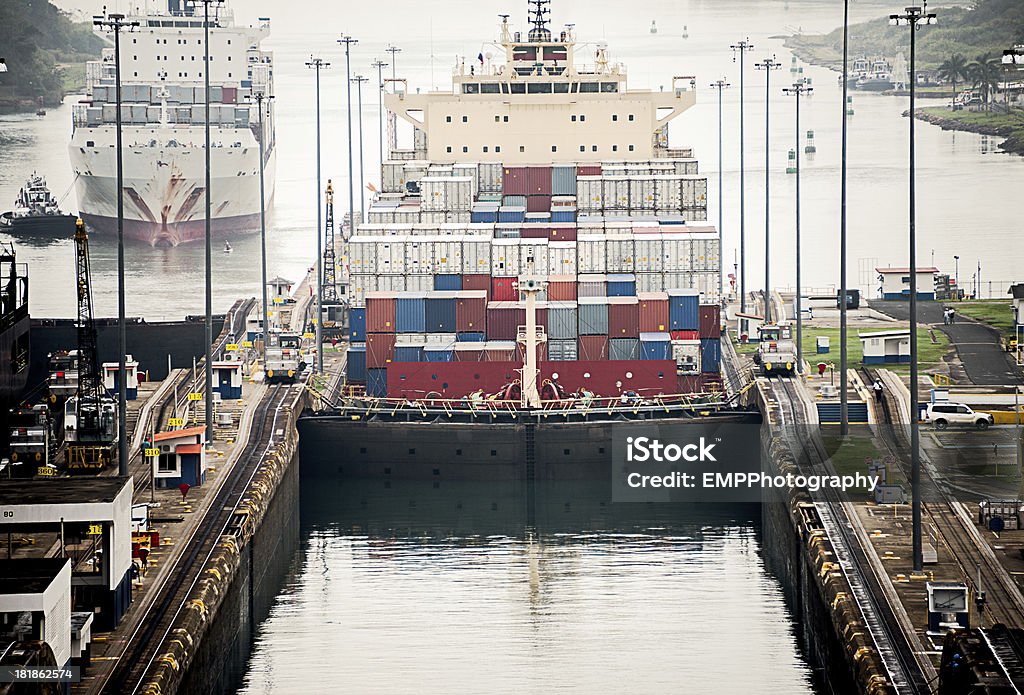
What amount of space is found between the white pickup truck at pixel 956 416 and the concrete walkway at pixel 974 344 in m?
5.39

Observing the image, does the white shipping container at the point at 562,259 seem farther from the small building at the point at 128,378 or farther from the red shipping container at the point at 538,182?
the small building at the point at 128,378

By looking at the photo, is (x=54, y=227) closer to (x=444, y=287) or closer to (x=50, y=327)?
(x=50, y=327)

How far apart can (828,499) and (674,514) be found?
8681mm

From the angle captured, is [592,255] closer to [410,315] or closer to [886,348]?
[410,315]

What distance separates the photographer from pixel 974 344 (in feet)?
238

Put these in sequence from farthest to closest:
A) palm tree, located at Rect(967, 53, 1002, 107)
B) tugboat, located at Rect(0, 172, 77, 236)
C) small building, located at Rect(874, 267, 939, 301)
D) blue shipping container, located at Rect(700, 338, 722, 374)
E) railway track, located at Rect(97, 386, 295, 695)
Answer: palm tree, located at Rect(967, 53, 1002, 107), tugboat, located at Rect(0, 172, 77, 236), small building, located at Rect(874, 267, 939, 301), blue shipping container, located at Rect(700, 338, 722, 374), railway track, located at Rect(97, 386, 295, 695)

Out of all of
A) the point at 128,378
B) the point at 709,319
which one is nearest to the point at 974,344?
the point at 709,319

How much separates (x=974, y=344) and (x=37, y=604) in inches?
1739

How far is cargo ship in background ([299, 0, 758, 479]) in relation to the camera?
6359 centimetres

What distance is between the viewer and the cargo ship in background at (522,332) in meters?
63.6

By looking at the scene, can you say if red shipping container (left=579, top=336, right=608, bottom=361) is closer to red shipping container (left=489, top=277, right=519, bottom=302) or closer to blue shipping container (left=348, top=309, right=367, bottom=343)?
red shipping container (left=489, top=277, right=519, bottom=302)

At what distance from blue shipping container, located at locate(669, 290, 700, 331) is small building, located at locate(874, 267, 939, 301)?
67.3 feet

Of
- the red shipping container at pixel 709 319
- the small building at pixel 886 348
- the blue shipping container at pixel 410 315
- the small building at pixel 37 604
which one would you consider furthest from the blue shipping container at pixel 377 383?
the small building at pixel 37 604

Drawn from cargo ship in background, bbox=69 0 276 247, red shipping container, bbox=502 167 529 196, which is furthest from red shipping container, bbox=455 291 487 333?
cargo ship in background, bbox=69 0 276 247
